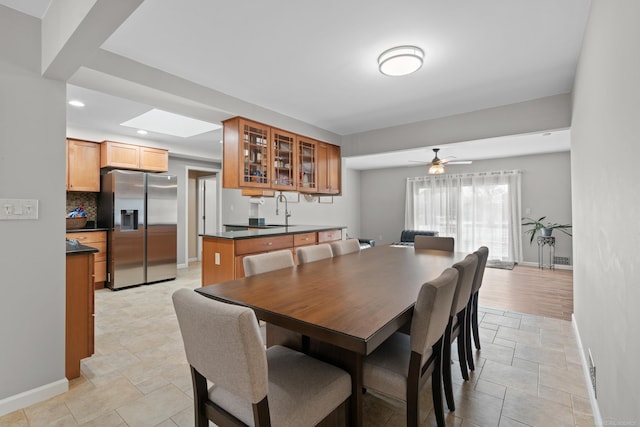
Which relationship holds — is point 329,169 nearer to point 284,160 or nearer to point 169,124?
point 284,160

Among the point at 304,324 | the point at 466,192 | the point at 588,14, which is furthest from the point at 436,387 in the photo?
the point at 466,192

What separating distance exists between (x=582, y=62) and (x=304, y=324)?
2587 millimetres

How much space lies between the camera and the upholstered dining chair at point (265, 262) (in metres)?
2.03

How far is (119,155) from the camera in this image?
457cm

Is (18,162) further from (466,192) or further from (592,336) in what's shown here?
(466,192)

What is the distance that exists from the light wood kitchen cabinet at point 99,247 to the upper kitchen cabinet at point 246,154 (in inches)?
94.4

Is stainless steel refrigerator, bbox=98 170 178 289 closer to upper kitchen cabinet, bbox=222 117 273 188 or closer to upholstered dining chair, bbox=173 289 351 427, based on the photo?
upper kitchen cabinet, bbox=222 117 273 188

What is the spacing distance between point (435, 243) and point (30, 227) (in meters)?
3.37

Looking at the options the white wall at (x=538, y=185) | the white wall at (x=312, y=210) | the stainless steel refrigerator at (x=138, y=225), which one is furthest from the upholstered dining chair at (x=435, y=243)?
the white wall at (x=538, y=185)

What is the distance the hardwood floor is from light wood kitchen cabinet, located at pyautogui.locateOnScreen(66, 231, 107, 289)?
5.30 metres

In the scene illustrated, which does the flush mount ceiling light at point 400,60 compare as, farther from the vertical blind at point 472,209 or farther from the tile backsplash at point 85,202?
the vertical blind at point 472,209

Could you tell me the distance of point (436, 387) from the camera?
1554 mm

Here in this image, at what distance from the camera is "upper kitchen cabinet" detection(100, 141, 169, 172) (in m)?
4.47

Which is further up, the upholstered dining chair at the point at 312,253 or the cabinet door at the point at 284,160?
the cabinet door at the point at 284,160
